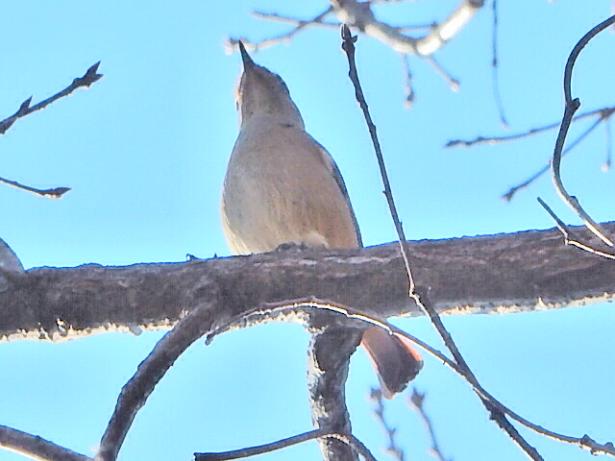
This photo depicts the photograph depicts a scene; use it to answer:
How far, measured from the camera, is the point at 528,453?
6.06 feet

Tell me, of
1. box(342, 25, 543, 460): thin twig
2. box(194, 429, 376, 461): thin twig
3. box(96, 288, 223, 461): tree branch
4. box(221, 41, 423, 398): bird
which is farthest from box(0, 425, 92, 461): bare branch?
box(221, 41, 423, 398): bird

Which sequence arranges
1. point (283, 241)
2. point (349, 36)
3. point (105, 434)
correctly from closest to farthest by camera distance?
point (349, 36)
point (105, 434)
point (283, 241)

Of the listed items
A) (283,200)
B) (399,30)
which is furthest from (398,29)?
(283,200)

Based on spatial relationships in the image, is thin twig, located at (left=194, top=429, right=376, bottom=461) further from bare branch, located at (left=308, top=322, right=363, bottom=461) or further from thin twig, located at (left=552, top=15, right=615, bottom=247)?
bare branch, located at (left=308, top=322, right=363, bottom=461)

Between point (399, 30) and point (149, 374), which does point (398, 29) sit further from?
point (149, 374)

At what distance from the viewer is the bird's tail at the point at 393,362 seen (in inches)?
137

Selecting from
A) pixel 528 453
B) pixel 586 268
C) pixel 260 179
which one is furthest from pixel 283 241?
pixel 528 453

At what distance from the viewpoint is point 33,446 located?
6.68 feet

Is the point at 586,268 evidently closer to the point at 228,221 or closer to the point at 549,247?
the point at 549,247

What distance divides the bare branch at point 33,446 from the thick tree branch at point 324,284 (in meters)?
1.00

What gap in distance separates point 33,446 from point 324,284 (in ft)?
3.91

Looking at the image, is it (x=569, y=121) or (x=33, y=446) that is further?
(x=33, y=446)

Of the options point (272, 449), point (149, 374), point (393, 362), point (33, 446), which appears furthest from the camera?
point (393, 362)

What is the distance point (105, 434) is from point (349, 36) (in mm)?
844
